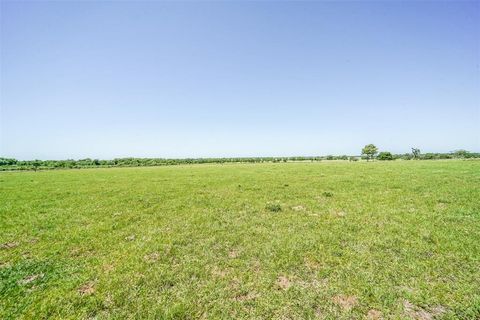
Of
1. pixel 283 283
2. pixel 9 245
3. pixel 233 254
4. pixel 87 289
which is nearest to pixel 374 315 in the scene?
pixel 283 283

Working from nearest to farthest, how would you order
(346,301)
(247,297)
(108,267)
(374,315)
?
(374,315) → (346,301) → (247,297) → (108,267)

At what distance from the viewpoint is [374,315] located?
522 cm

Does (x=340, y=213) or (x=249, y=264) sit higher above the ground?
(x=340, y=213)

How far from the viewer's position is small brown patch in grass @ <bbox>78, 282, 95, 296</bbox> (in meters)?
6.31

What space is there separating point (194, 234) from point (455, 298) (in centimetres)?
886

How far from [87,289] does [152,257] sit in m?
2.21

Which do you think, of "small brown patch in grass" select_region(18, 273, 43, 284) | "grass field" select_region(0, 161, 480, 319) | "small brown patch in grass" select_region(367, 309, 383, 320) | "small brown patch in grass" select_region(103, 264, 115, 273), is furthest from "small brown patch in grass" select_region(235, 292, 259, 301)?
"small brown patch in grass" select_region(18, 273, 43, 284)

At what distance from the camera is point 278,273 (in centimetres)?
709

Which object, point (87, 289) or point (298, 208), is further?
point (298, 208)

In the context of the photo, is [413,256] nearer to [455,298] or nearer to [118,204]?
[455,298]

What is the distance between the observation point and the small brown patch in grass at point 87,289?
248 inches

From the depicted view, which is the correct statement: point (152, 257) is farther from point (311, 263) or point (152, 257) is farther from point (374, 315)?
point (374, 315)

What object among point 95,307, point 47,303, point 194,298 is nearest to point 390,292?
point 194,298

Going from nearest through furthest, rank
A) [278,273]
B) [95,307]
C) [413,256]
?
[95,307] < [278,273] < [413,256]
